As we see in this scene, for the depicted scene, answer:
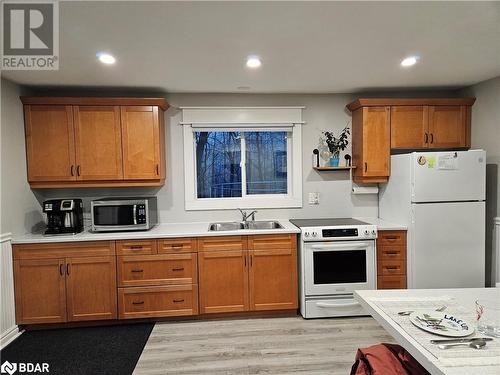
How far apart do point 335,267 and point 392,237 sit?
687 millimetres

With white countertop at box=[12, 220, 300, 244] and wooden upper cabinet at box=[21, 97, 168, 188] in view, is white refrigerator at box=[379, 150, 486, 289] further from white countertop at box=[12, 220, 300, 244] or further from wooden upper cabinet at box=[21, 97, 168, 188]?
wooden upper cabinet at box=[21, 97, 168, 188]

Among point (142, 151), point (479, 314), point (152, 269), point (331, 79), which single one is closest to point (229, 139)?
point (142, 151)

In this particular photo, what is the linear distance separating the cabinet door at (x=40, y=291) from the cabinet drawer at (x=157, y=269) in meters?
0.57

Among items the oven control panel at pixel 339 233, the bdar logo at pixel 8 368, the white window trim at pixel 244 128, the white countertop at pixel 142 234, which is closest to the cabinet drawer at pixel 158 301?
the white countertop at pixel 142 234

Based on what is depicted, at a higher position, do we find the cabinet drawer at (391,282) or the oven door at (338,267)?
the oven door at (338,267)

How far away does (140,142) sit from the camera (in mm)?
3227

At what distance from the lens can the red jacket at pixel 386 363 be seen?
1314mm

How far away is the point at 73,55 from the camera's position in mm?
2361

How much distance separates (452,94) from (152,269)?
3.98 m

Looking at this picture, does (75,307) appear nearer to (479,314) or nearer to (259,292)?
(259,292)

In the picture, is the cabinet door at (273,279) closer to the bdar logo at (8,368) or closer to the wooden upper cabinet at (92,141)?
the wooden upper cabinet at (92,141)

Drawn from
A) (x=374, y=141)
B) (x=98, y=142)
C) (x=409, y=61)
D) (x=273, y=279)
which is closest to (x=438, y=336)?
(x=273, y=279)

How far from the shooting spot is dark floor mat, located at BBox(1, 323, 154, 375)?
2.39 meters

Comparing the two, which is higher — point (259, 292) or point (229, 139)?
point (229, 139)
